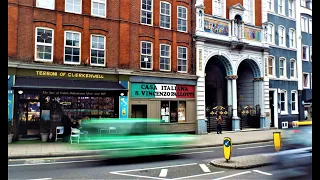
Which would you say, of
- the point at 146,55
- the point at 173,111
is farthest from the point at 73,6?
the point at 173,111

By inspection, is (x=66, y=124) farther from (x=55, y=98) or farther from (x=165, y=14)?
(x=165, y=14)

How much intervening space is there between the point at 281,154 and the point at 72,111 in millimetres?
10625

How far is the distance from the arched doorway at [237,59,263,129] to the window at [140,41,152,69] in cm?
914

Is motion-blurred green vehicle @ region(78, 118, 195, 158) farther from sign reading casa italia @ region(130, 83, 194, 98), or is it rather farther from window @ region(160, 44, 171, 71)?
window @ region(160, 44, 171, 71)

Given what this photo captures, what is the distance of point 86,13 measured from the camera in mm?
15828

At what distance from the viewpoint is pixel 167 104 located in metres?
18.3

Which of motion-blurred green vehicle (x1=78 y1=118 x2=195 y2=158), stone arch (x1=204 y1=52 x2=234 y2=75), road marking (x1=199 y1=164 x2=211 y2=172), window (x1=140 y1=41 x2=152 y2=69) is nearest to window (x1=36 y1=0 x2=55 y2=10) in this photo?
window (x1=140 y1=41 x2=152 y2=69)

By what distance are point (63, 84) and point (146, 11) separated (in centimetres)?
729

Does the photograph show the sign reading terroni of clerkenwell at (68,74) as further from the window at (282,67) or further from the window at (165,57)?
the window at (282,67)

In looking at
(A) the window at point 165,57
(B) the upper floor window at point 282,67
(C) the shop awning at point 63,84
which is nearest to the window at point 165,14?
(A) the window at point 165,57

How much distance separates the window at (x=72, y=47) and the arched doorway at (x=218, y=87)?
10.9m

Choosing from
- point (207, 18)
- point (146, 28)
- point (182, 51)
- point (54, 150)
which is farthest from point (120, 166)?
point (207, 18)

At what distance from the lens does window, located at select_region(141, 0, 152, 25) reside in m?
17.6
